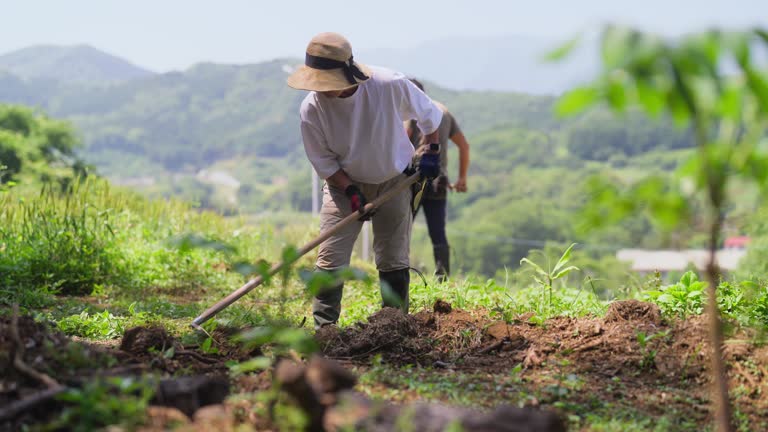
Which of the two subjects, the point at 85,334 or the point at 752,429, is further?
the point at 85,334

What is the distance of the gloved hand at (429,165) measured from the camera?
488 centimetres

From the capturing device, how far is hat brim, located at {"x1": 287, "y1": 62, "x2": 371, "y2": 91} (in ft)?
14.8

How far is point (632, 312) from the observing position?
172 inches

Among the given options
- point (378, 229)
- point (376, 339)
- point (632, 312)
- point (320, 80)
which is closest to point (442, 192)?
point (378, 229)

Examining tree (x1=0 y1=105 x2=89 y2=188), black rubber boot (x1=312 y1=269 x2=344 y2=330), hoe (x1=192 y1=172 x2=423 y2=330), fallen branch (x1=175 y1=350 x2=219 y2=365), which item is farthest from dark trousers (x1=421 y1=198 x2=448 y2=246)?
tree (x1=0 y1=105 x2=89 y2=188)

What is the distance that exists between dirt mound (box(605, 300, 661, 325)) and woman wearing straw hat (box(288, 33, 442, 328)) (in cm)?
125

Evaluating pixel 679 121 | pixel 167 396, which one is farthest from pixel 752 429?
pixel 167 396

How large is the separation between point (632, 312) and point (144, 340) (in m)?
2.61

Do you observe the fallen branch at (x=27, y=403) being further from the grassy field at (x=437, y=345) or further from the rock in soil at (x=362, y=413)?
the rock in soil at (x=362, y=413)

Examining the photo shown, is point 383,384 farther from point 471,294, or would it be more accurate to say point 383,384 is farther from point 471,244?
point 471,244

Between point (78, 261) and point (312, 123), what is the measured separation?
3671 mm

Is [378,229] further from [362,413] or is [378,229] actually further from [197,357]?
[362,413]

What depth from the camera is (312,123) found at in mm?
4801

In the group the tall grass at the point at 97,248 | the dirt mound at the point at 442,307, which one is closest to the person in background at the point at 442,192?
the tall grass at the point at 97,248
